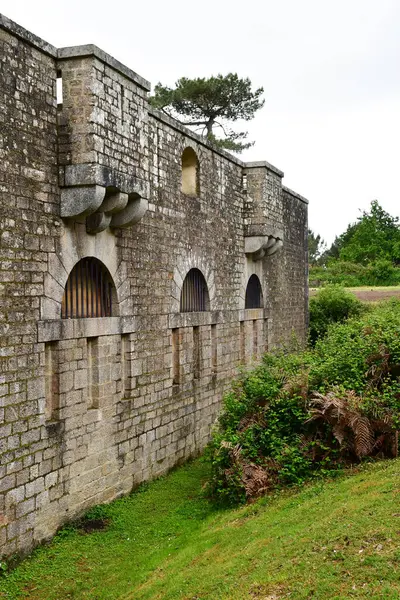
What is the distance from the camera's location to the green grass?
5566 millimetres

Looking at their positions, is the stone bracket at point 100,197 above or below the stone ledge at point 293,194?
below

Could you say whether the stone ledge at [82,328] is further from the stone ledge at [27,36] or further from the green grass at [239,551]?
the stone ledge at [27,36]

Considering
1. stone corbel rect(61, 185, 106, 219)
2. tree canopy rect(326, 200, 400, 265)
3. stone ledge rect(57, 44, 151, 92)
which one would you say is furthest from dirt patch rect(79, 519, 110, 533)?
tree canopy rect(326, 200, 400, 265)

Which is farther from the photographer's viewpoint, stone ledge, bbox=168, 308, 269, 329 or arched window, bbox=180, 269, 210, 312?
arched window, bbox=180, 269, 210, 312

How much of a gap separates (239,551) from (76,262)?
4.21m

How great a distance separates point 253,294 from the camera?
672 inches

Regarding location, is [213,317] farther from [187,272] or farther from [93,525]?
[93,525]

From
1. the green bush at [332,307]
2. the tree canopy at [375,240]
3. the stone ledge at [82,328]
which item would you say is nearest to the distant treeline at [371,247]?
the tree canopy at [375,240]

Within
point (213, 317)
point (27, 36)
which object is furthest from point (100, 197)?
point (213, 317)

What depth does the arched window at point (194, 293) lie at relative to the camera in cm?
1279

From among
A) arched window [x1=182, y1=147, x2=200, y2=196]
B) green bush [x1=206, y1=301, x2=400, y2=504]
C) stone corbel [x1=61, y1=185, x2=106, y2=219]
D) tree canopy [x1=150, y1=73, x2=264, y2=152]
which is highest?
tree canopy [x1=150, y1=73, x2=264, y2=152]

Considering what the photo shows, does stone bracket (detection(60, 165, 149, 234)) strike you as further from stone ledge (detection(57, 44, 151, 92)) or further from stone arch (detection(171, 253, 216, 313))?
stone arch (detection(171, 253, 216, 313))

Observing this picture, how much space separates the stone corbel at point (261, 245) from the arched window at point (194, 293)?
8.66 ft

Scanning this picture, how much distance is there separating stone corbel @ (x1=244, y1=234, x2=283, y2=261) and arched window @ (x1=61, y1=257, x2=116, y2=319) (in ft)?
21.8
